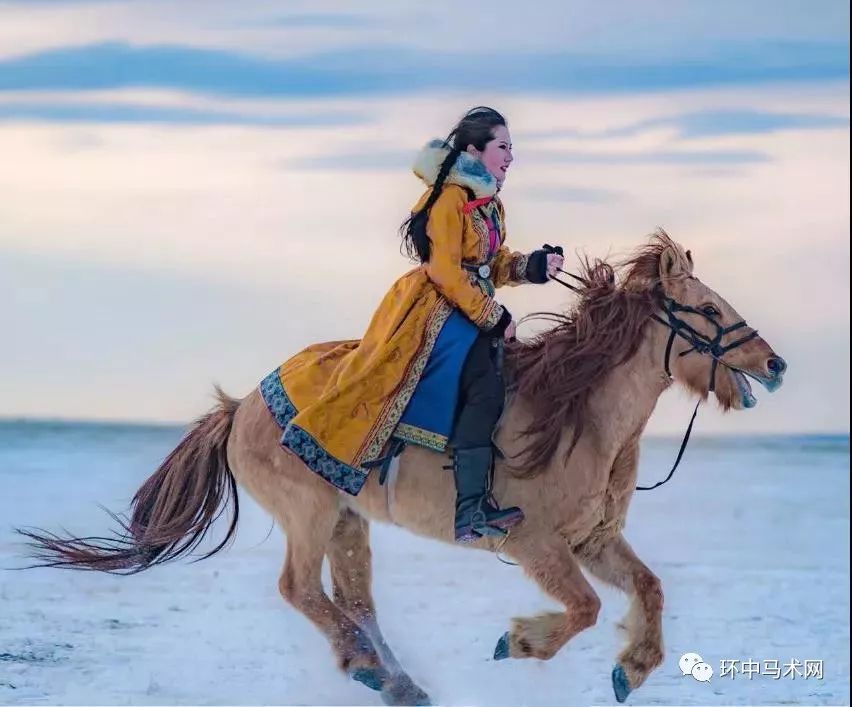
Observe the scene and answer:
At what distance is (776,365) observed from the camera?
614cm

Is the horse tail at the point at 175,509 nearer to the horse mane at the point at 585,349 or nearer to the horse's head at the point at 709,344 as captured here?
the horse mane at the point at 585,349

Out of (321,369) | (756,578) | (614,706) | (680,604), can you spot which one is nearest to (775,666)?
(614,706)

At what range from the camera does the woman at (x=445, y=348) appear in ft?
21.0

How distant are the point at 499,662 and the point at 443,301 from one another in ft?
7.99

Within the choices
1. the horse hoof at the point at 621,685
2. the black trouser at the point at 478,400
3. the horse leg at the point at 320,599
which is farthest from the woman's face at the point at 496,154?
the horse hoof at the point at 621,685

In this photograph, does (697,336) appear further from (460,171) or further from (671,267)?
(460,171)

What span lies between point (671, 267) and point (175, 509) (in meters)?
2.60

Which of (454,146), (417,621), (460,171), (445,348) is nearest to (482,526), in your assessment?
(445,348)

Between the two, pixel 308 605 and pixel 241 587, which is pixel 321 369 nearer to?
pixel 308 605

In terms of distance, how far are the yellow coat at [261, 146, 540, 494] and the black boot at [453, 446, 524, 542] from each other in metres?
0.38

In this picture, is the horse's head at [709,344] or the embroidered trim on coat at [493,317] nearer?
the horse's head at [709,344]

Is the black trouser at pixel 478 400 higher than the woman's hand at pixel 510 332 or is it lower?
lower

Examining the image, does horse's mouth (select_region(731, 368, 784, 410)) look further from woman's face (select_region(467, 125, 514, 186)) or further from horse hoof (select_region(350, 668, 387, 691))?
horse hoof (select_region(350, 668, 387, 691))

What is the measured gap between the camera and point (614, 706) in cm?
753
